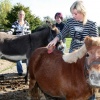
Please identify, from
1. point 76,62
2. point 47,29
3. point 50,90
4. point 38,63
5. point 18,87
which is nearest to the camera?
point 76,62

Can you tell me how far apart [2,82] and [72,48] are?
3967 millimetres

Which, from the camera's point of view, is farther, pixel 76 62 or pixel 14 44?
pixel 14 44

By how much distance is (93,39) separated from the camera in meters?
3.42


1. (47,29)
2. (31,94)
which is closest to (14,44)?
(47,29)

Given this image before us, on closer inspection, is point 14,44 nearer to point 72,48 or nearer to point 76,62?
point 72,48

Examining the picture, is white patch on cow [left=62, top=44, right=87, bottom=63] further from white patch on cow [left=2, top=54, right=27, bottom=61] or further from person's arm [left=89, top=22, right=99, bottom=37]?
white patch on cow [left=2, top=54, right=27, bottom=61]

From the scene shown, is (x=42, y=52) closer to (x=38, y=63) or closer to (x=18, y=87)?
(x=38, y=63)

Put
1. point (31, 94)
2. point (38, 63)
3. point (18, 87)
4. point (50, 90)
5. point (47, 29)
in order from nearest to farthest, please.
Result: point (50, 90) → point (38, 63) → point (31, 94) → point (18, 87) → point (47, 29)

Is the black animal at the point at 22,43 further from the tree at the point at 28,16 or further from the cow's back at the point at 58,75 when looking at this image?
the tree at the point at 28,16

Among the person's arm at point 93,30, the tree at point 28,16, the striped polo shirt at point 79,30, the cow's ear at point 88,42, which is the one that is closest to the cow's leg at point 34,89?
the striped polo shirt at point 79,30

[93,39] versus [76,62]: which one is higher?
[93,39]

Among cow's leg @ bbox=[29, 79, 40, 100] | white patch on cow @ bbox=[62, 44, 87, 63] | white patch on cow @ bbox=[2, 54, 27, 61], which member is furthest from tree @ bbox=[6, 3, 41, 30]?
white patch on cow @ bbox=[62, 44, 87, 63]

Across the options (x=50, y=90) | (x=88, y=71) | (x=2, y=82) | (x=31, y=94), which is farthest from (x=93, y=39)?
(x=2, y=82)

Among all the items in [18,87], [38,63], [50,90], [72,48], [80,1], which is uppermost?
[80,1]
